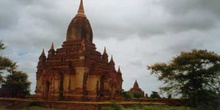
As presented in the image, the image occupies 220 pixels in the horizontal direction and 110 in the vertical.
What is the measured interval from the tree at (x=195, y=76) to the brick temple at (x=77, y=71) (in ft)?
18.1

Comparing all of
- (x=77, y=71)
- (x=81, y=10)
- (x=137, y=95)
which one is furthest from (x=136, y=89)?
(x=77, y=71)

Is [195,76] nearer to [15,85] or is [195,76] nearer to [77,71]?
[77,71]

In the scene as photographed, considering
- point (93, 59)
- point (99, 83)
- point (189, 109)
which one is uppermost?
point (93, 59)

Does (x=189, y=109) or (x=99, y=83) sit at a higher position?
(x=99, y=83)

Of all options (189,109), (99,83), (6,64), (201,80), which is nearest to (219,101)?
(189,109)

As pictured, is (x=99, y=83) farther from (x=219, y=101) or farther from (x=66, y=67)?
(x=219, y=101)

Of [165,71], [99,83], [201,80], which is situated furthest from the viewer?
[99,83]

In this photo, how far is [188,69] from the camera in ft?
73.8

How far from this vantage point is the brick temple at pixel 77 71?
80.2ft

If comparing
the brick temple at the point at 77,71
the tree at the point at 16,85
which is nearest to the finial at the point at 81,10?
the brick temple at the point at 77,71

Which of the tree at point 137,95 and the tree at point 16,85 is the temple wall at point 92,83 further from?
the tree at point 137,95

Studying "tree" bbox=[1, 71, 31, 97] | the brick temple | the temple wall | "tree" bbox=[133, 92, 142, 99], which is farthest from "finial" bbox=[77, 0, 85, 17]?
"tree" bbox=[133, 92, 142, 99]

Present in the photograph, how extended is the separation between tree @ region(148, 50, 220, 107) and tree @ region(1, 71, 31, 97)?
12.8 m

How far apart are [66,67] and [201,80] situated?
35.4 feet
